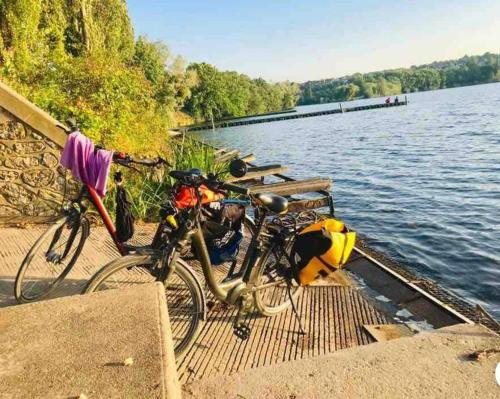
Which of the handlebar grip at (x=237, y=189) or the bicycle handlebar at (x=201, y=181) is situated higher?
the bicycle handlebar at (x=201, y=181)

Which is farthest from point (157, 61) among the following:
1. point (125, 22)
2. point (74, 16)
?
point (74, 16)

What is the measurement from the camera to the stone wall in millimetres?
6297

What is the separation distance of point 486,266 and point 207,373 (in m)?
7.52

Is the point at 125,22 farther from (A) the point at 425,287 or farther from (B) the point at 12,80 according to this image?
(A) the point at 425,287

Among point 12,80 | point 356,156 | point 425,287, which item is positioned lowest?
point 356,156

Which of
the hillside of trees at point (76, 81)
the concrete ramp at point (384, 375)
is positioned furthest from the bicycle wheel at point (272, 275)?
the hillside of trees at point (76, 81)

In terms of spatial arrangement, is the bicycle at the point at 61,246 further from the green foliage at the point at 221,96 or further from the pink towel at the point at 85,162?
the green foliage at the point at 221,96

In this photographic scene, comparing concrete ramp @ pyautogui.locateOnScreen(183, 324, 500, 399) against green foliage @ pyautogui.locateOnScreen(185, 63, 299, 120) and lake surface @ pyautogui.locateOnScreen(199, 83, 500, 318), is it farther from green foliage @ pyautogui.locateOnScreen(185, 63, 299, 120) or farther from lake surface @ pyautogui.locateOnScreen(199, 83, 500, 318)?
green foliage @ pyautogui.locateOnScreen(185, 63, 299, 120)

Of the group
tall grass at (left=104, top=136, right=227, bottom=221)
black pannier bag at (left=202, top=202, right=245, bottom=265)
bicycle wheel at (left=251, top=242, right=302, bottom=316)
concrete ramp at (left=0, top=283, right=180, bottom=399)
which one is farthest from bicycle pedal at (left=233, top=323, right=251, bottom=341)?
tall grass at (left=104, top=136, right=227, bottom=221)

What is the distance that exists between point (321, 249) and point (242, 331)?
3.29 ft

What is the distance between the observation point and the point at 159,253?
3293 millimetres

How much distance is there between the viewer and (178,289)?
3545 millimetres

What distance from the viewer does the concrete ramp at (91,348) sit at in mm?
2129

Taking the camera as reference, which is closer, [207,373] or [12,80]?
[207,373]
